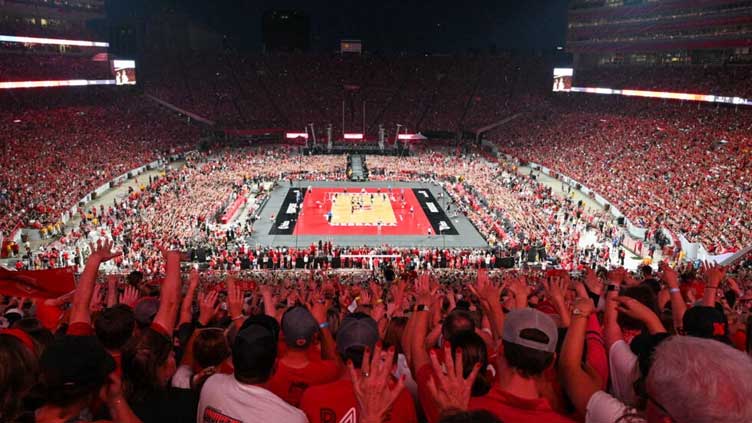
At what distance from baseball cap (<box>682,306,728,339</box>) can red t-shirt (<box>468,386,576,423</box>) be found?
1768 mm

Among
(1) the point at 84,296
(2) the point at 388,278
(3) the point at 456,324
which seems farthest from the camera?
(2) the point at 388,278

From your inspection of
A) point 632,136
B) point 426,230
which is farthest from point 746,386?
point 632,136

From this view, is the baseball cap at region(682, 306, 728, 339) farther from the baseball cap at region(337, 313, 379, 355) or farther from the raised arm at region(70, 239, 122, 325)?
the raised arm at region(70, 239, 122, 325)

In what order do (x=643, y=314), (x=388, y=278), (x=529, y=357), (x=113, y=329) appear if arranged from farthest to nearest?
(x=388, y=278) < (x=113, y=329) < (x=643, y=314) < (x=529, y=357)

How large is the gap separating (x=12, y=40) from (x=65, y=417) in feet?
194

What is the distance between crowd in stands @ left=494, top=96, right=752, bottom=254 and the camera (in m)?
27.6

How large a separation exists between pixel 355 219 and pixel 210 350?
30.4 metres

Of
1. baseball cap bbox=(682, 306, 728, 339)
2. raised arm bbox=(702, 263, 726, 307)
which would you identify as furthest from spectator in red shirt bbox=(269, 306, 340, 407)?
raised arm bbox=(702, 263, 726, 307)

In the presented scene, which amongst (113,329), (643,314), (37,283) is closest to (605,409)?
(643,314)

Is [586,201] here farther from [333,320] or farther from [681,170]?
[333,320]

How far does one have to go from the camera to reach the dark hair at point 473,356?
3379mm

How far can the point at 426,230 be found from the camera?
105 feet

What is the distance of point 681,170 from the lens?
36281 mm

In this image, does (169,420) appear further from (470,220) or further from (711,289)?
(470,220)
